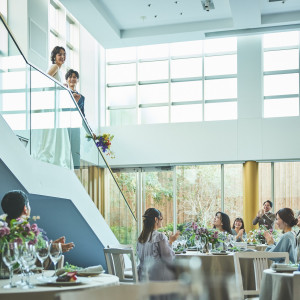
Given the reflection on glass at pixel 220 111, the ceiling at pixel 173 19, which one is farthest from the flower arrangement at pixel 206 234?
the reflection on glass at pixel 220 111

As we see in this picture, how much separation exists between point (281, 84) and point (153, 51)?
149 inches

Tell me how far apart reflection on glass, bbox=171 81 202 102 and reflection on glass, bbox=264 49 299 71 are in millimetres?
1923

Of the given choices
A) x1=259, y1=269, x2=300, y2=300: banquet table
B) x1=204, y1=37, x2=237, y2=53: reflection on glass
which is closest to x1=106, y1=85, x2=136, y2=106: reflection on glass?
x1=204, y1=37, x2=237, y2=53: reflection on glass

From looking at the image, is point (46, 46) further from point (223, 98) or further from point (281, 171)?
point (281, 171)

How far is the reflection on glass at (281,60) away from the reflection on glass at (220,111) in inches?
54.3

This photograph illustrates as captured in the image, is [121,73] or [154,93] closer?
[154,93]

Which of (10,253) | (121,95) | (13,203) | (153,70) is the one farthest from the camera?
(121,95)

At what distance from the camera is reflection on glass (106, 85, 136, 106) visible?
15.6 m

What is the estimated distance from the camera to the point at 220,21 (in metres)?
13.2

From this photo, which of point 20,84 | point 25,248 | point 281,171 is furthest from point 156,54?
point 25,248

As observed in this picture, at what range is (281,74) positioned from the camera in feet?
47.5

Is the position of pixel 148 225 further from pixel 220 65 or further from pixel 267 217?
pixel 220 65

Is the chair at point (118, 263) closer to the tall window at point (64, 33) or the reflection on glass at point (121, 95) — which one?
the tall window at point (64, 33)

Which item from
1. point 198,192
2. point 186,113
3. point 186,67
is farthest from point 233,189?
point 186,67
